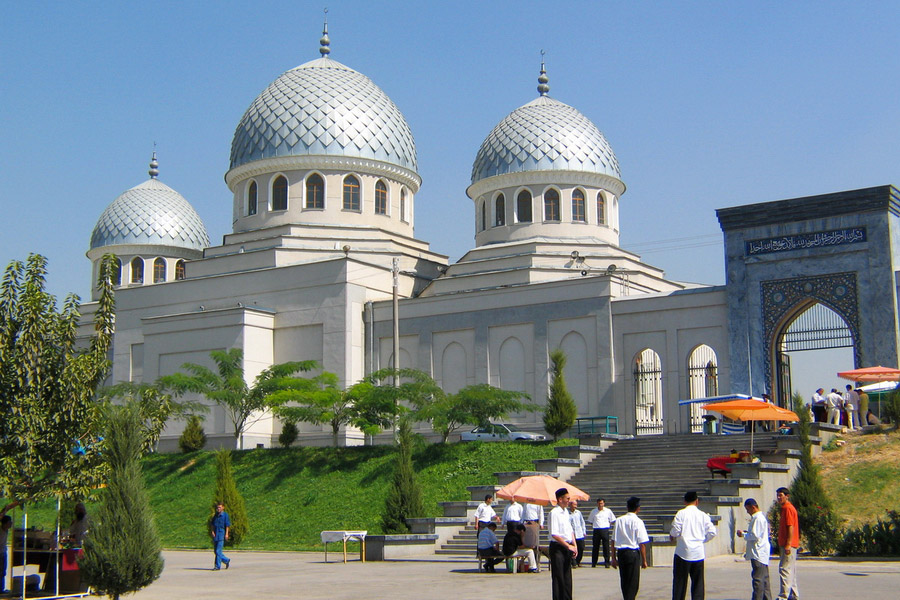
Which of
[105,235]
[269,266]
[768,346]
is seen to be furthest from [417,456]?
[105,235]

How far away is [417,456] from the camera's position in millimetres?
25422

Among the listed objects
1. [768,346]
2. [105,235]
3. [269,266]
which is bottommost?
[768,346]

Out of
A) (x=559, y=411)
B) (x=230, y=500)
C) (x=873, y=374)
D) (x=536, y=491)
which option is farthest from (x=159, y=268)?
(x=536, y=491)

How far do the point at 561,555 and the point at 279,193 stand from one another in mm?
26667

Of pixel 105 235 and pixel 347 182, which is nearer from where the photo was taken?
pixel 347 182

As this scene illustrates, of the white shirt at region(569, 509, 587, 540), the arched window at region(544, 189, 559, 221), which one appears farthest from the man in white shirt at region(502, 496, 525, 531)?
the arched window at region(544, 189, 559, 221)

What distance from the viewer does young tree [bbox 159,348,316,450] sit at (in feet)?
96.9

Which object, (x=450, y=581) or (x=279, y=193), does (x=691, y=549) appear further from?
(x=279, y=193)

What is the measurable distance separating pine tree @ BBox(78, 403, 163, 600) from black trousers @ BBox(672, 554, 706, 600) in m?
5.46

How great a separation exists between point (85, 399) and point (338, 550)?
28.8ft

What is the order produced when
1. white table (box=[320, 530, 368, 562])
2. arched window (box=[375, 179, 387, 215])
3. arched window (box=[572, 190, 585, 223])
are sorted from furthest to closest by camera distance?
1. arched window (box=[375, 179, 387, 215])
2. arched window (box=[572, 190, 585, 223])
3. white table (box=[320, 530, 368, 562])

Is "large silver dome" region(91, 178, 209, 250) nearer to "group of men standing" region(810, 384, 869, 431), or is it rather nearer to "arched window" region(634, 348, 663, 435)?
"arched window" region(634, 348, 663, 435)

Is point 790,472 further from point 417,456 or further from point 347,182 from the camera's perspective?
point 347,182

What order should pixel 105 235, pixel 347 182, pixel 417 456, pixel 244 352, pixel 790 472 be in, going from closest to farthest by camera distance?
pixel 790 472 → pixel 417 456 → pixel 244 352 → pixel 347 182 → pixel 105 235
